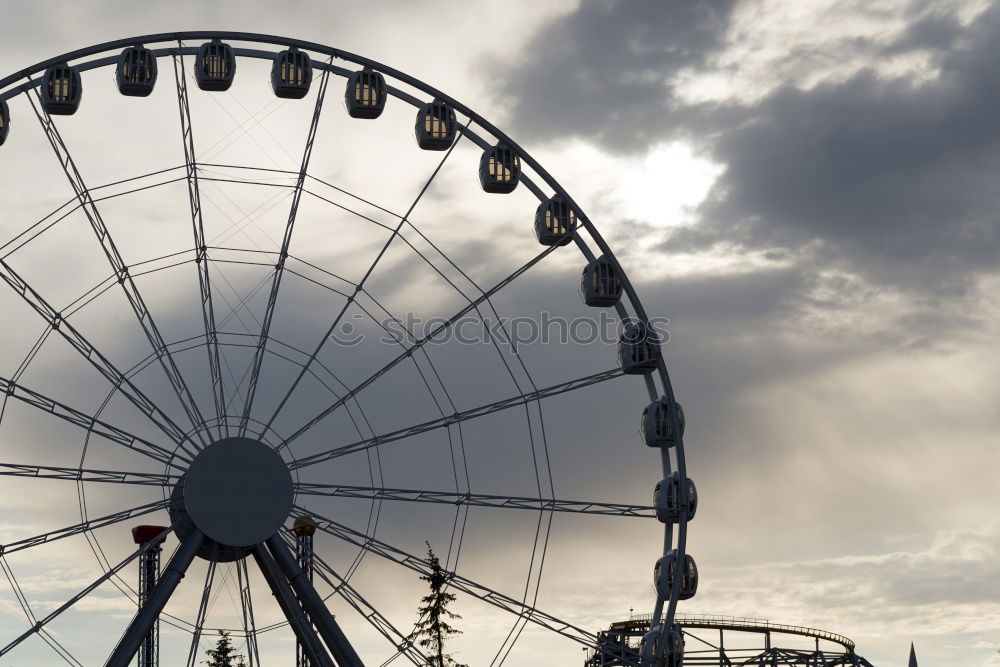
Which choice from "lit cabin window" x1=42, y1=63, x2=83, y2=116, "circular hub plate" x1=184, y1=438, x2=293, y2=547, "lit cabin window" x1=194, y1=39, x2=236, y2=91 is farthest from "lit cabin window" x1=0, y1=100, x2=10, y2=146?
"circular hub plate" x1=184, y1=438, x2=293, y2=547

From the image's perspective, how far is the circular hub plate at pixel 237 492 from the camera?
3522 centimetres

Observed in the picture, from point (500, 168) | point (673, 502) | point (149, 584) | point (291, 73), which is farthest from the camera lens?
point (149, 584)

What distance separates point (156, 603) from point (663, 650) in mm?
11767

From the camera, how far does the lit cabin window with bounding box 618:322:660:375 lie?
40.1 metres

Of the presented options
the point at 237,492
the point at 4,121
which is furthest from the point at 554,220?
the point at 4,121

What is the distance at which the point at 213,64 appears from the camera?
39500 mm

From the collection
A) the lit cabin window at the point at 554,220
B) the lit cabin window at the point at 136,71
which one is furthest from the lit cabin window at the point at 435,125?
the lit cabin window at the point at 136,71

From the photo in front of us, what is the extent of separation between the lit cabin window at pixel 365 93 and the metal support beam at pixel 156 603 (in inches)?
452

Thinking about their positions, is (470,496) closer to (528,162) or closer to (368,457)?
(368,457)

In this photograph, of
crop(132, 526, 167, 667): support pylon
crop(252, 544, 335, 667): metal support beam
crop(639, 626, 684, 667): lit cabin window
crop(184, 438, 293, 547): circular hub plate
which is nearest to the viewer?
crop(184, 438, 293, 547): circular hub plate

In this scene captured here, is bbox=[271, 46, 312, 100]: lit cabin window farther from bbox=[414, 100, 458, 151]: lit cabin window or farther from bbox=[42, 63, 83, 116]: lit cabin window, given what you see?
bbox=[42, 63, 83, 116]: lit cabin window

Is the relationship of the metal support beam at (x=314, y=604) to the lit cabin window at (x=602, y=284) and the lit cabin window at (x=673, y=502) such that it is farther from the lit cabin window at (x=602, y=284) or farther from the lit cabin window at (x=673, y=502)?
the lit cabin window at (x=602, y=284)

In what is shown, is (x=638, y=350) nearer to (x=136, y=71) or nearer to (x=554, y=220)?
(x=554, y=220)

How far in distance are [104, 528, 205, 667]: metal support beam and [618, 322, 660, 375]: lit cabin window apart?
1166 cm
